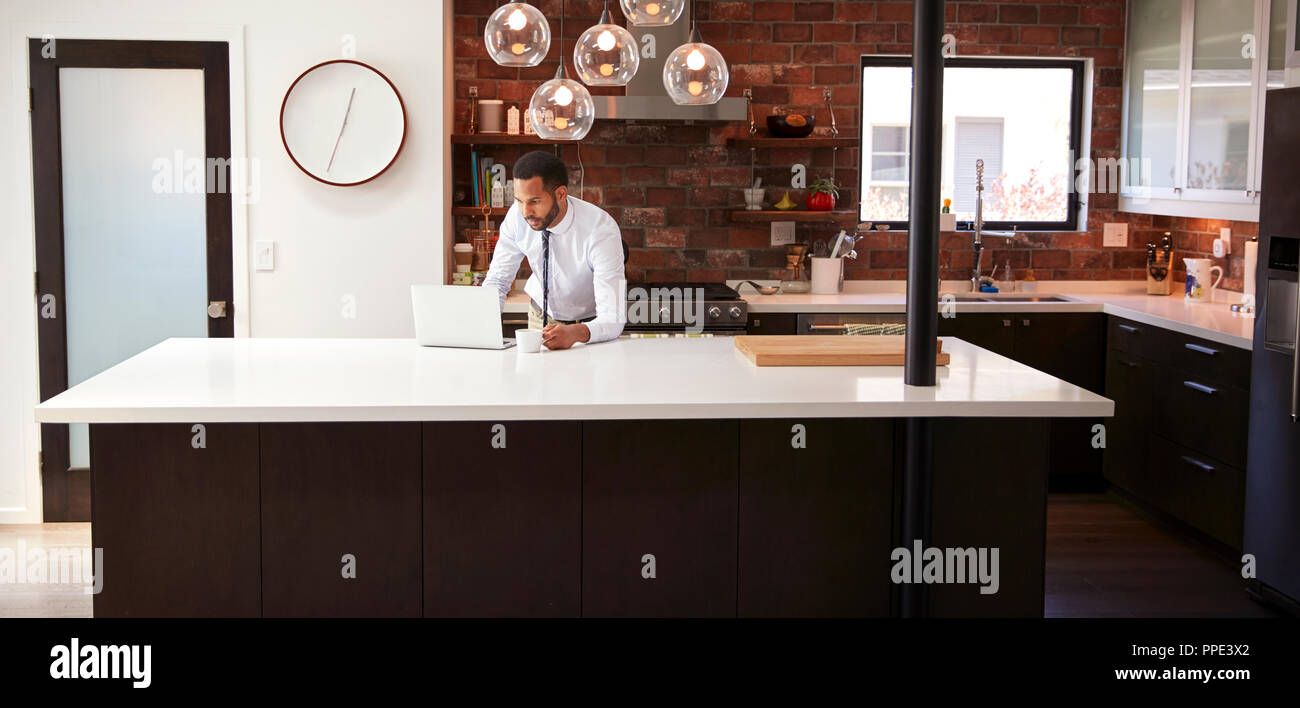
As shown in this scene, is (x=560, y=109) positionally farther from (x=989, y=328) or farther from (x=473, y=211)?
(x=989, y=328)

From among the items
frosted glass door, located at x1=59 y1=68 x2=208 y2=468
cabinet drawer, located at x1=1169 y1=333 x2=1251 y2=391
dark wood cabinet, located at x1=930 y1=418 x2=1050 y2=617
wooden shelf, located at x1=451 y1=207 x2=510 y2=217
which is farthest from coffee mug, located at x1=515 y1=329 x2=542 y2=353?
cabinet drawer, located at x1=1169 y1=333 x2=1251 y2=391

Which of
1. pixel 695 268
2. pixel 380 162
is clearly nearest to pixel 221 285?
pixel 380 162

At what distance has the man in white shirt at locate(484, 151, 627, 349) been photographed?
4.21 meters

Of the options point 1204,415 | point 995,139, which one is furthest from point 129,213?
point 1204,415

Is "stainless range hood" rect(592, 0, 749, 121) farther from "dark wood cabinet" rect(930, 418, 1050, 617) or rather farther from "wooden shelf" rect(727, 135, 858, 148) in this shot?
"dark wood cabinet" rect(930, 418, 1050, 617)

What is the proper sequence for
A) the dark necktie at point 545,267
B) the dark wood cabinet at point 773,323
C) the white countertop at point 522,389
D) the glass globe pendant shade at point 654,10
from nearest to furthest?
the white countertop at point 522,389
the glass globe pendant shade at point 654,10
the dark necktie at point 545,267
the dark wood cabinet at point 773,323

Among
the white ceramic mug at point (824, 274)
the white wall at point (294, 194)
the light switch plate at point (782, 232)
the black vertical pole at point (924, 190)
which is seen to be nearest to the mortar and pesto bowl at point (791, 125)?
the light switch plate at point (782, 232)

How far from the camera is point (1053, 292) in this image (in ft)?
20.4

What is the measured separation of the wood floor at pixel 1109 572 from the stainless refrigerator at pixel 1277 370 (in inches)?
8.3

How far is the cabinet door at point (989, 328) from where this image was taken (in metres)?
5.67

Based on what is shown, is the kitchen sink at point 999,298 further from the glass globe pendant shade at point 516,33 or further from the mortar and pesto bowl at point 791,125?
the glass globe pendant shade at point 516,33

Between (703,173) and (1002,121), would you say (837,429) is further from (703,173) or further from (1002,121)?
(1002,121)

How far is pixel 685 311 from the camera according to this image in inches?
219
